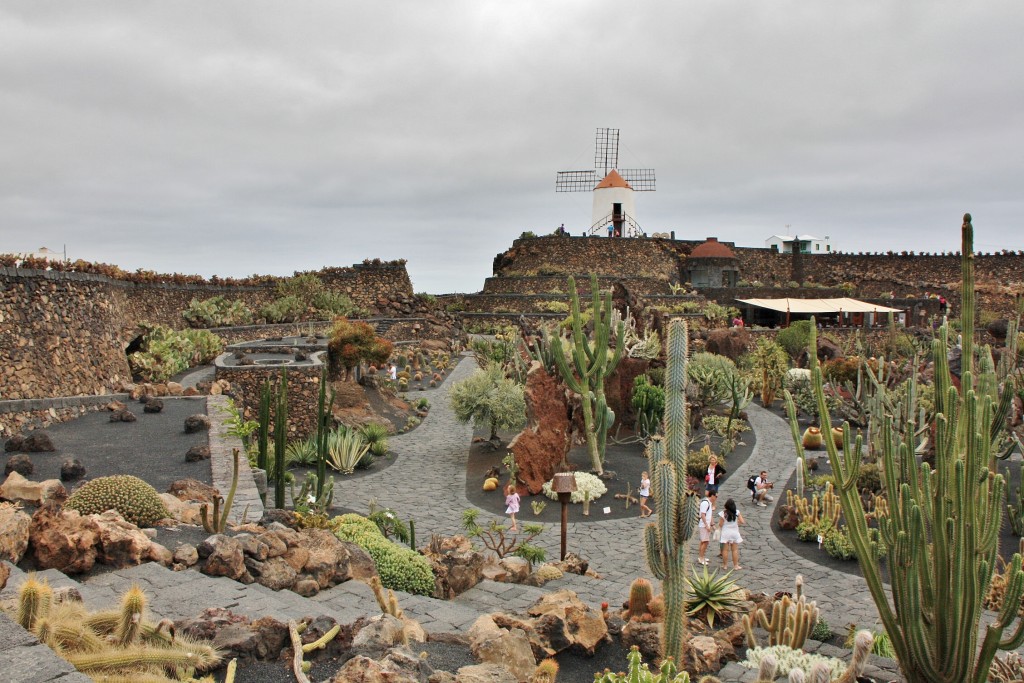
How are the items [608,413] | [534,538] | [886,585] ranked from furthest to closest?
[608,413], [534,538], [886,585]

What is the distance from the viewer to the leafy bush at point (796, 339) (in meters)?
26.3

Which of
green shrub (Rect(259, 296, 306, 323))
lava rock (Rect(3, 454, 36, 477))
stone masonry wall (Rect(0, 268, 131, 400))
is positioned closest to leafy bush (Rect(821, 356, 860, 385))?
stone masonry wall (Rect(0, 268, 131, 400))

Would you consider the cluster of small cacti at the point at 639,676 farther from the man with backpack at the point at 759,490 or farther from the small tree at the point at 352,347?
the small tree at the point at 352,347

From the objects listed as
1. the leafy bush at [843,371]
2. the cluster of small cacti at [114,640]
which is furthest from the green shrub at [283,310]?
the cluster of small cacti at [114,640]

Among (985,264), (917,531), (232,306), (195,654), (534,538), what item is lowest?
(534,538)

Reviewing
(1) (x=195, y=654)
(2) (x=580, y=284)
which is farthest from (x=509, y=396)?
(2) (x=580, y=284)

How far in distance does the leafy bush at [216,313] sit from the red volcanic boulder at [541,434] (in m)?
14.5

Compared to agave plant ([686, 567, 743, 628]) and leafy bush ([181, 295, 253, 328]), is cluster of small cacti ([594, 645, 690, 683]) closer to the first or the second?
agave plant ([686, 567, 743, 628])

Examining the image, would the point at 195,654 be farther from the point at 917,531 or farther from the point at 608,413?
the point at 608,413

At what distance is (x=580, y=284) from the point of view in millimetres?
39844

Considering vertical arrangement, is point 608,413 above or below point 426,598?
above

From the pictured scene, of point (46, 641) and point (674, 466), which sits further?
point (674, 466)

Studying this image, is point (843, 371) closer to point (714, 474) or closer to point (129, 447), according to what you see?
point (714, 474)

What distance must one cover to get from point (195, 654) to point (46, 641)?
2.17 ft
